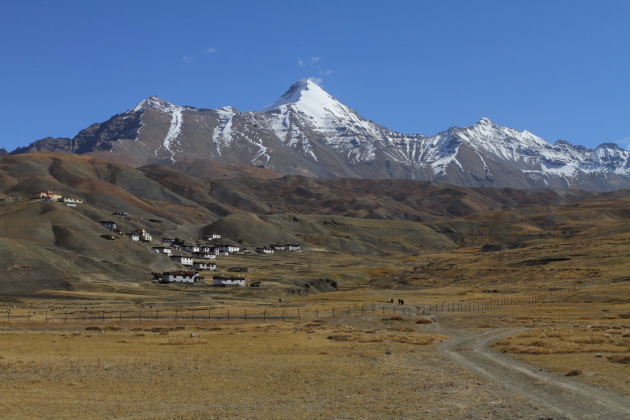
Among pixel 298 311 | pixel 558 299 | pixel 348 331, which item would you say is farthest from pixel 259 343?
pixel 558 299

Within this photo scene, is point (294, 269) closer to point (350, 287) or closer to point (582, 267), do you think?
point (350, 287)

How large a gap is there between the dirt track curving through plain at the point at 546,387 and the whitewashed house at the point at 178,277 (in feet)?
350

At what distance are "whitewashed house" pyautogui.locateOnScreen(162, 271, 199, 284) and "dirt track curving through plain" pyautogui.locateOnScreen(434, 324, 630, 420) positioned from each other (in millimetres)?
106666

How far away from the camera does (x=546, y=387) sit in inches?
1248

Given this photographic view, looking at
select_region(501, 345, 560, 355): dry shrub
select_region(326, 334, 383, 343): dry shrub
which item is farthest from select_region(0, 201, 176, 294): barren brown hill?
select_region(501, 345, 560, 355): dry shrub

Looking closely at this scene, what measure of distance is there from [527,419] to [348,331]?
3765cm

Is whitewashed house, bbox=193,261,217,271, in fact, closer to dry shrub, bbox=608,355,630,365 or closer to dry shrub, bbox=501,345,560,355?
dry shrub, bbox=501,345,560,355

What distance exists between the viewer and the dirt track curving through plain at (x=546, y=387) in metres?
26.5

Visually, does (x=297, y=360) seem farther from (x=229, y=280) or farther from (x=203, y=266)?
(x=203, y=266)

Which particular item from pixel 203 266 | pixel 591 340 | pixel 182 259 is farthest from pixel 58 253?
pixel 591 340

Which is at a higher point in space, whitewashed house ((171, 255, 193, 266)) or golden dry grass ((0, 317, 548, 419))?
whitewashed house ((171, 255, 193, 266))

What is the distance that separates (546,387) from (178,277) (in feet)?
408

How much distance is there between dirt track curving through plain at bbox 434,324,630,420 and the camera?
26.5 m

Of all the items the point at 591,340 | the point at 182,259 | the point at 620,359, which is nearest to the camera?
the point at 620,359
